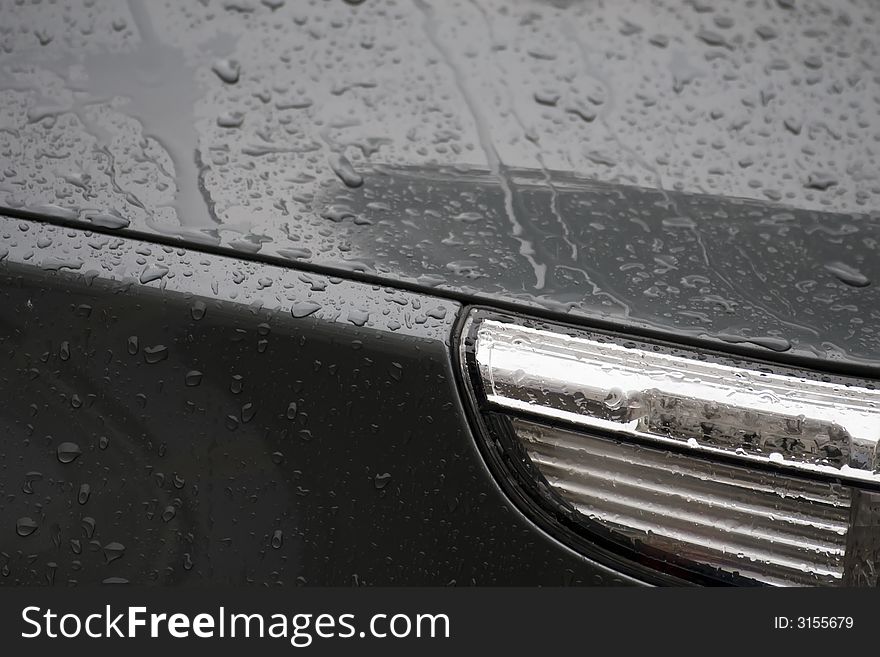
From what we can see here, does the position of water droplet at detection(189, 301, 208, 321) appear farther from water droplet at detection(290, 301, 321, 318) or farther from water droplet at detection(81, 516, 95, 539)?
water droplet at detection(81, 516, 95, 539)

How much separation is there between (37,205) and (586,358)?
0.78m

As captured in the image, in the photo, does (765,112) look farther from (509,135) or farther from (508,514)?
(508,514)

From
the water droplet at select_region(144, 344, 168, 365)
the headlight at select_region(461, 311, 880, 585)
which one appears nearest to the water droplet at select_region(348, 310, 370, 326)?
the headlight at select_region(461, 311, 880, 585)

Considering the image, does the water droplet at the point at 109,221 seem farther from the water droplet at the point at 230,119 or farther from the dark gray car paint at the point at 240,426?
the water droplet at the point at 230,119

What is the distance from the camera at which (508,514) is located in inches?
41.7

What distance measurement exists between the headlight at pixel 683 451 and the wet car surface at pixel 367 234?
35mm

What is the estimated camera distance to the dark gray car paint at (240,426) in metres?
1.05

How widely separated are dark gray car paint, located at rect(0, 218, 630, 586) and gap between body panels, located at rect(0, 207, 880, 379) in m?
0.01

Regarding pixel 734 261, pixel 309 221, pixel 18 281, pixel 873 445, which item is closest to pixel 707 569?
pixel 873 445

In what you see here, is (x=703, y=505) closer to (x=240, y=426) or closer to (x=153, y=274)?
(x=240, y=426)

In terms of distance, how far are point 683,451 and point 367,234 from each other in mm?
481

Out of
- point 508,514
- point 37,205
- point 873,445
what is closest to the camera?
point 873,445

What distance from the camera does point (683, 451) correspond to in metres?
0.99

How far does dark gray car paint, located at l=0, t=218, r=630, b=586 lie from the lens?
1.05 metres
